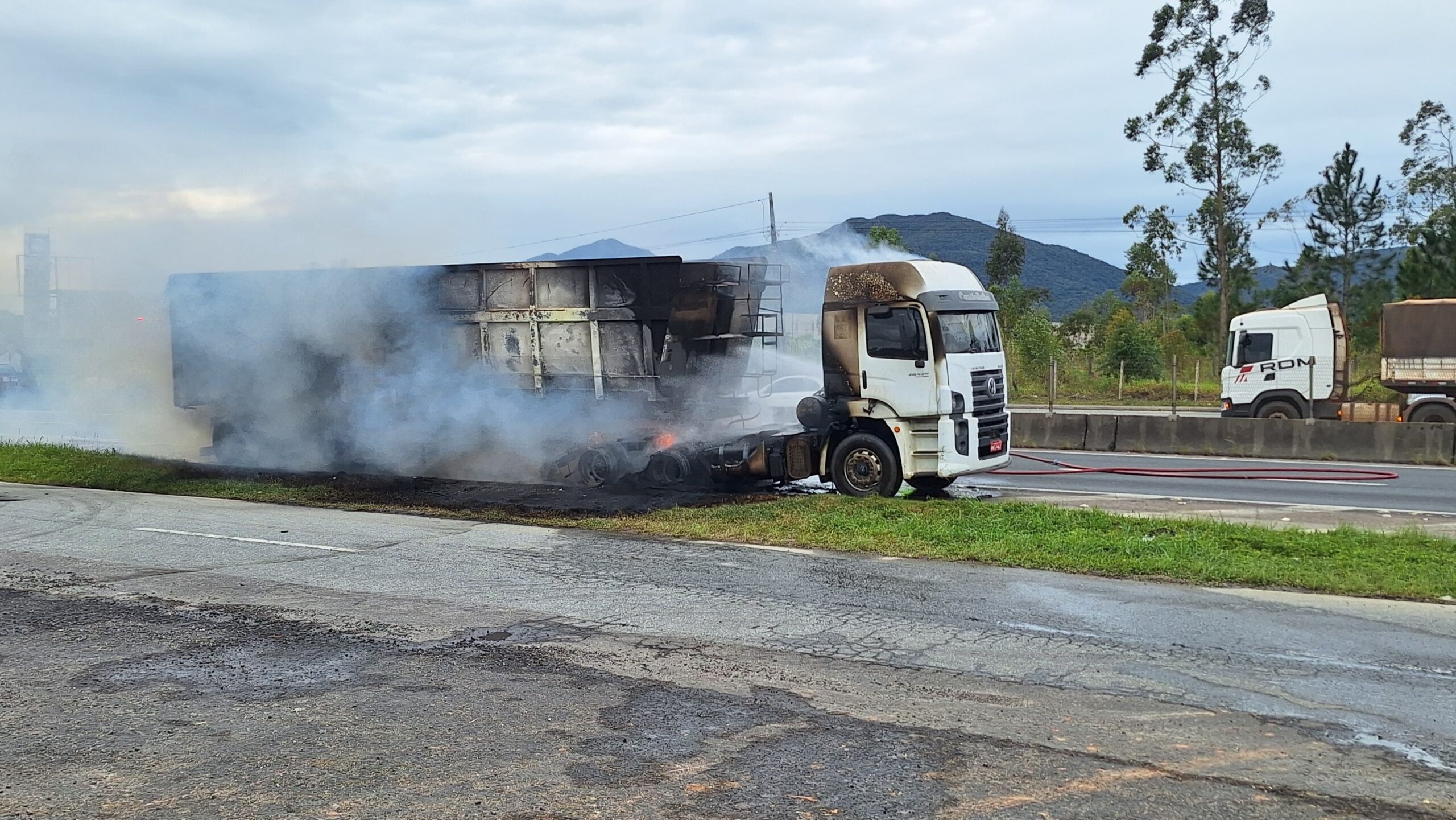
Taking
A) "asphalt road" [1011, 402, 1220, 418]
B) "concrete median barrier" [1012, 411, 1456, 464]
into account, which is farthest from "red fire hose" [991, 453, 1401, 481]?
"asphalt road" [1011, 402, 1220, 418]

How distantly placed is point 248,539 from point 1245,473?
14611 mm

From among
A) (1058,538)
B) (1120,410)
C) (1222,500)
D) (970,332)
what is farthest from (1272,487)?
(1120,410)

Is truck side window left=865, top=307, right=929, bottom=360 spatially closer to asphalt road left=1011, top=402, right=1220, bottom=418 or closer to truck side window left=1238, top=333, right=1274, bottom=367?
truck side window left=1238, top=333, right=1274, bottom=367

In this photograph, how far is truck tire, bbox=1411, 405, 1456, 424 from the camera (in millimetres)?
22453

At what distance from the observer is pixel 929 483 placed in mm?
14750

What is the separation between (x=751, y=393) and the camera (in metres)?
15.2

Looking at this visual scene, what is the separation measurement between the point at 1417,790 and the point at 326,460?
16253 millimetres

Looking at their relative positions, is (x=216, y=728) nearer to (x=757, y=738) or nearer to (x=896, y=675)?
(x=757, y=738)

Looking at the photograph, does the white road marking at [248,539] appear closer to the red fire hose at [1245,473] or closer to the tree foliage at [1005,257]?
the red fire hose at [1245,473]

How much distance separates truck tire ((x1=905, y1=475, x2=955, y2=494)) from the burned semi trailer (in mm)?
2480

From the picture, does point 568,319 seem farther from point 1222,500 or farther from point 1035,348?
point 1035,348

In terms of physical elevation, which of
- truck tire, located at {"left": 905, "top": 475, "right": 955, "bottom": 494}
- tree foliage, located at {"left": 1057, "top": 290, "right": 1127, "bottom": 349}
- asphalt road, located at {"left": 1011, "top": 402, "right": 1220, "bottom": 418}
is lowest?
truck tire, located at {"left": 905, "top": 475, "right": 955, "bottom": 494}

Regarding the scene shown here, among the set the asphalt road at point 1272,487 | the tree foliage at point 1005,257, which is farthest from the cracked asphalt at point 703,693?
the tree foliage at point 1005,257

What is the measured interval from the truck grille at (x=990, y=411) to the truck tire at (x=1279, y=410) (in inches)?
482
